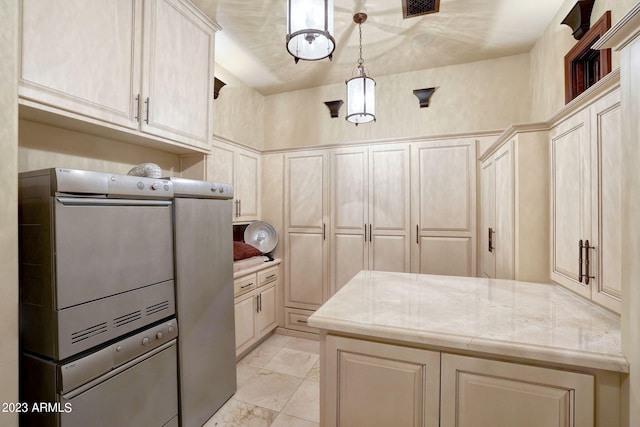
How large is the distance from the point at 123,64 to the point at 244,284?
1.90m

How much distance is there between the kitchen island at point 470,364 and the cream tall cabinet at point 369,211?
163 cm

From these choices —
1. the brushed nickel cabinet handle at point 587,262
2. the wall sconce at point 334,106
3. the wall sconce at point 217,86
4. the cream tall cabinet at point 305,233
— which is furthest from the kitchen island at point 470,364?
the wall sconce at point 334,106

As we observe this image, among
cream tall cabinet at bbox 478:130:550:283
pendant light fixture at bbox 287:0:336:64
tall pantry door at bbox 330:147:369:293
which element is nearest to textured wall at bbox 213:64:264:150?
tall pantry door at bbox 330:147:369:293

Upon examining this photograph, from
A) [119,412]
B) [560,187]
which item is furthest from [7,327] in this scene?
[560,187]

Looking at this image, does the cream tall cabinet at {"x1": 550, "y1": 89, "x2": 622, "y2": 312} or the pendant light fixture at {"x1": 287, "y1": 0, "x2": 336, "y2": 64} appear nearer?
the cream tall cabinet at {"x1": 550, "y1": 89, "x2": 622, "y2": 312}

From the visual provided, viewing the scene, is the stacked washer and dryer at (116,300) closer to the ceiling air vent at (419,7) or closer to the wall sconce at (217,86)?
the wall sconce at (217,86)

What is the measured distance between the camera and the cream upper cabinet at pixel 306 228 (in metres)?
3.24

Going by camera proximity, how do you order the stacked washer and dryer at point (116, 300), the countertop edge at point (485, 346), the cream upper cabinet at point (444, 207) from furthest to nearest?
the cream upper cabinet at point (444, 207)
the stacked washer and dryer at point (116, 300)
the countertop edge at point (485, 346)

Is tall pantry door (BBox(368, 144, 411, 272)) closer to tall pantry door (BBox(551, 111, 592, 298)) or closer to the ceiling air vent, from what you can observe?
the ceiling air vent

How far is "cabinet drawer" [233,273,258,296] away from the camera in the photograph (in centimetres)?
262

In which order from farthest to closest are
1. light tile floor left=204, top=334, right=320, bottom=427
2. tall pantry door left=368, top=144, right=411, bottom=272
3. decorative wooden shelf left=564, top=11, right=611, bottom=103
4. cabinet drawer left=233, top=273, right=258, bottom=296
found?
tall pantry door left=368, top=144, right=411, bottom=272 → cabinet drawer left=233, top=273, right=258, bottom=296 → light tile floor left=204, top=334, right=320, bottom=427 → decorative wooden shelf left=564, top=11, right=611, bottom=103

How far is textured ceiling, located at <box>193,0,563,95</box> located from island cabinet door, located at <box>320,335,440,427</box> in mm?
2235

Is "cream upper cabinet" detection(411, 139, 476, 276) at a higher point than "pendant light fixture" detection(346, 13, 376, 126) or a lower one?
lower

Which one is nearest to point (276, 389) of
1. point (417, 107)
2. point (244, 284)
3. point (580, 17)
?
point (244, 284)
